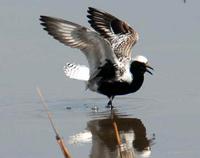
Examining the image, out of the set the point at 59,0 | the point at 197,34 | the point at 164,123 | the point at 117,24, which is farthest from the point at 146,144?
the point at 59,0

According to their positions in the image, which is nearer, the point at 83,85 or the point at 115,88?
the point at 115,88

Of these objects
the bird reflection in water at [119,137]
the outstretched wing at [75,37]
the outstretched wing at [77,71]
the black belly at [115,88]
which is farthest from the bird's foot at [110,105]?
the outstretched wing at [75,37]

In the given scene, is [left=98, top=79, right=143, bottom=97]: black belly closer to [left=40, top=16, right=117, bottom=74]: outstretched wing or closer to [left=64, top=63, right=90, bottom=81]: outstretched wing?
[left=64, top=63, right=90, bottom=81]: outstretched wing

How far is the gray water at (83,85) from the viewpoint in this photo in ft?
26.8

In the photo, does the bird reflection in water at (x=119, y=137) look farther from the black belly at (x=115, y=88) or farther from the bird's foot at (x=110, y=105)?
the black belly at (x=115, y=88)

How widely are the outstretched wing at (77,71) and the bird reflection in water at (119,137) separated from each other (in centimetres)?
56

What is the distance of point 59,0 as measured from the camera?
43.0 feet

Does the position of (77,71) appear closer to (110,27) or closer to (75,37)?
(75,37)

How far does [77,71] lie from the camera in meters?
9.70

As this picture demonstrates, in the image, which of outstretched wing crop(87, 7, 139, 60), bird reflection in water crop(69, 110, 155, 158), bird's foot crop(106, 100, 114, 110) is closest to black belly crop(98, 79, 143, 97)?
bird's foot crop(106, 100, 114, 110)

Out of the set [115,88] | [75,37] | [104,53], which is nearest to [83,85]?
[115,88]

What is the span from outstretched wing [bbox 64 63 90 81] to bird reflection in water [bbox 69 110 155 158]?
0.56 m

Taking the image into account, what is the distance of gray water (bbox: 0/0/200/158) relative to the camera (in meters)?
8.18

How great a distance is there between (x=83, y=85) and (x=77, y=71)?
702 mm
